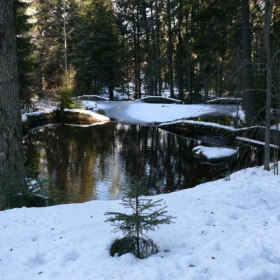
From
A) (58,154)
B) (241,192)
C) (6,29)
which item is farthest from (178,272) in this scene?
(58,154)

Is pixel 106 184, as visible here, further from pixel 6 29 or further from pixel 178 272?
pixel 178 272

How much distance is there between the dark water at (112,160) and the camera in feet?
32.0

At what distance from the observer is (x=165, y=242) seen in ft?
10.7

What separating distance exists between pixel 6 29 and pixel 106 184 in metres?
5.93

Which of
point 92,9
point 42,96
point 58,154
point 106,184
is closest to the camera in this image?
point 106,184

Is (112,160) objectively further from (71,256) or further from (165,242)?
(71,256)

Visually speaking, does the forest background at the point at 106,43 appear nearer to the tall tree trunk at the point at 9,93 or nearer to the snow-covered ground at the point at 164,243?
the tall tree trunk at the point at 9,93

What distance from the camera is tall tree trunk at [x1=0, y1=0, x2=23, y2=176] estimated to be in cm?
484

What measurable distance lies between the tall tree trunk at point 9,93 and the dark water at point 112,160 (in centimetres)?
208

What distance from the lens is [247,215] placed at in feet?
13.2

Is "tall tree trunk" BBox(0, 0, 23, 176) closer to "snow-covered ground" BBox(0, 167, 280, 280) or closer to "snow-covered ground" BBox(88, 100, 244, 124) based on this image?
"snow-covered ground" BBox(0, 167, 280, 280)

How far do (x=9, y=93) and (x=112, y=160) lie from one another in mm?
7818

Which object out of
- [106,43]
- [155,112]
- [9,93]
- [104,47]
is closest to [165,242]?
[9,93]

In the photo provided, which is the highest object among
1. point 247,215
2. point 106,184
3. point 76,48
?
point 76,48
